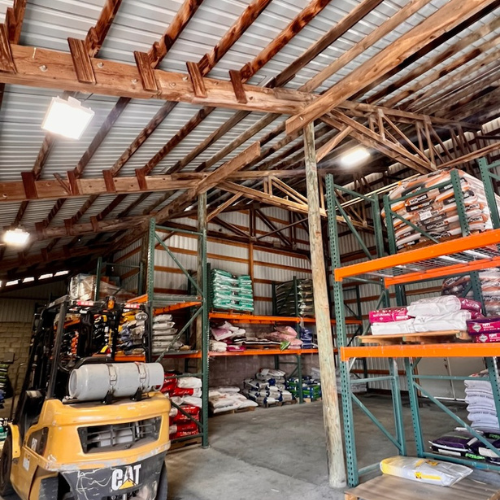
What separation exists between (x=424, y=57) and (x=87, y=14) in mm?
5188

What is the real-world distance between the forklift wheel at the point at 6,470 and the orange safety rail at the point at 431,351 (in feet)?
14.2

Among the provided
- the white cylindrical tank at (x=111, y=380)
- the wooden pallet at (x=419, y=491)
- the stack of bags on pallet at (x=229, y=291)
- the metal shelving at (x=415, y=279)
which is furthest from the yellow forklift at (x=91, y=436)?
the stack of bags on pallet at (x=229, y=291)

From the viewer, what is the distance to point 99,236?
39.4 feet

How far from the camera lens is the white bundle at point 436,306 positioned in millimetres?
3954

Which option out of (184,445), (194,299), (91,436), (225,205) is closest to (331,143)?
(225,205)

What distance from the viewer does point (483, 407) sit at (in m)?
4.79

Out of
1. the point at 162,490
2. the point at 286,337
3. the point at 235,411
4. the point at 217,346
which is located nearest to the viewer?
the point at 162,490

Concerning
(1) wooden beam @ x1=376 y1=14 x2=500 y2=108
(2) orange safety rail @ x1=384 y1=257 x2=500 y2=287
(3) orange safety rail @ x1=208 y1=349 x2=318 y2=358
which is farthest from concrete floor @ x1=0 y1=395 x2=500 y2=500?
(1) wooden beam @ x1=376 y1=14 x2=500 y2=108

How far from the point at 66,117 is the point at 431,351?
201 inches

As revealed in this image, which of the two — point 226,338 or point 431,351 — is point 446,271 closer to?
point 431,351

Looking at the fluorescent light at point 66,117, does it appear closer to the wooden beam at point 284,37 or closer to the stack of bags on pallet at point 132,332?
the wooden beam at point 284,37

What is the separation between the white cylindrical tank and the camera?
11.5 feet

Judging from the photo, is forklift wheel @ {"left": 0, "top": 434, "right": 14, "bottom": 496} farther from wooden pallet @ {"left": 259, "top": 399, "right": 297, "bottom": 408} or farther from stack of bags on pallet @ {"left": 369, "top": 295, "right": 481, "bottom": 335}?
wooden pallet @ {"left": 259, "top": 399, "right": 297, "bottom": 408}

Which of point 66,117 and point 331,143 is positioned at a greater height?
point 331,143
